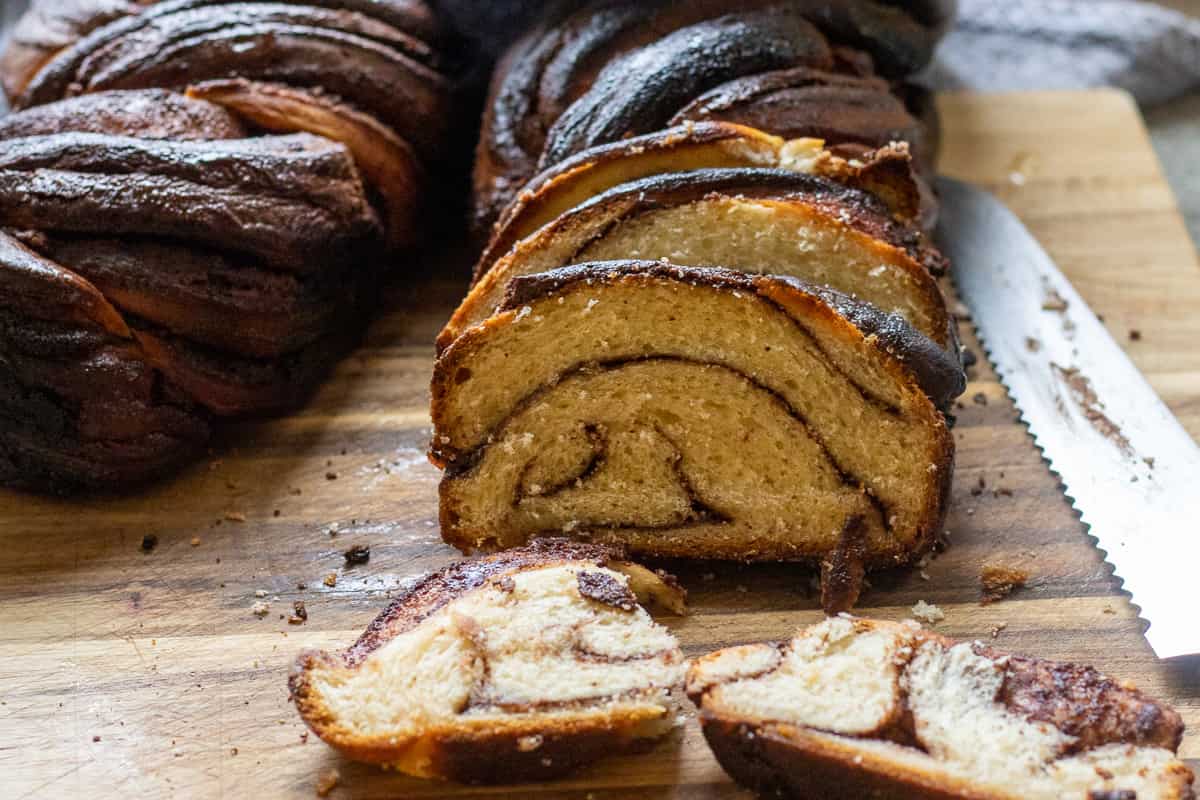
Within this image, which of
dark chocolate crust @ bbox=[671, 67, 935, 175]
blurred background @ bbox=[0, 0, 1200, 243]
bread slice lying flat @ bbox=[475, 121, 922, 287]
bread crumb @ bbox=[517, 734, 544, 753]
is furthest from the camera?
blurred background @ bbox=[0, 0, 1200, 243]

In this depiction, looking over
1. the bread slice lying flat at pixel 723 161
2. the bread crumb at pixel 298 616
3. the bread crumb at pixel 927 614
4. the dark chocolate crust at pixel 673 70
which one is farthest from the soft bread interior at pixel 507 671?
the dark chocolate crust at pixel 673 70

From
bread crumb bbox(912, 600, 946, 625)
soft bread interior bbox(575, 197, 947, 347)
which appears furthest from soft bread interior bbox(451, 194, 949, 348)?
bread crumb bbox(912, 600, 946, 625)

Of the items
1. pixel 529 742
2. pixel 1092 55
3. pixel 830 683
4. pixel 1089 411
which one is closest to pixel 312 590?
pixel 529 742

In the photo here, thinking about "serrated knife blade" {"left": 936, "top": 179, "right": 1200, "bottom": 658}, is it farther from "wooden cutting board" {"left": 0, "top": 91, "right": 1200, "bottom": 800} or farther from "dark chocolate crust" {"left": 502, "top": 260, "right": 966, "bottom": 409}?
"dark chocolate crust" {"left": 502, "top": 260, "right": 966, "bottom": 409}

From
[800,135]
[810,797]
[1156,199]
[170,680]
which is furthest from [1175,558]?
[170,680]

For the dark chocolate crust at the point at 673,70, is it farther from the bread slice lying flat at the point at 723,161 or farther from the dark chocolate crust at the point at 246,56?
the dark chocolate crust at the point at 246,56
